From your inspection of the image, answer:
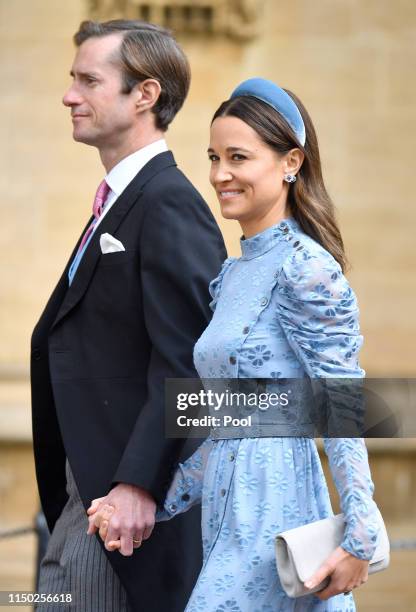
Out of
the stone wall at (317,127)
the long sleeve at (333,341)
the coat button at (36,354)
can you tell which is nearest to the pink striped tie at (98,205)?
the coat button at (36,354)

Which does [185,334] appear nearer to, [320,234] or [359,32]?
[320,234]

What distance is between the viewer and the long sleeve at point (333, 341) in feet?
9.30

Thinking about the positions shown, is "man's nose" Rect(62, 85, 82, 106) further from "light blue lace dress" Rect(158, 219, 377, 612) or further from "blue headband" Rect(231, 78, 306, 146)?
"light blue lace dress" Rect(158, 219, 377, 612)

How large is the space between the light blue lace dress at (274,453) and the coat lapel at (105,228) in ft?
2.06

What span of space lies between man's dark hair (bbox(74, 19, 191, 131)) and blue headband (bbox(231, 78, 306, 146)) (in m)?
0.73

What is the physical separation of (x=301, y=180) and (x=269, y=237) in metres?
0.14

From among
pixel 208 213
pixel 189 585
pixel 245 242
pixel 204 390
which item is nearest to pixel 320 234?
pixel 245 242

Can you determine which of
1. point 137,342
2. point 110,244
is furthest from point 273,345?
point 110,244

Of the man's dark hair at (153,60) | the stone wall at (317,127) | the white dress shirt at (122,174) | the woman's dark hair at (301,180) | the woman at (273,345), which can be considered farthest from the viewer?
the stone wall at (317,127)

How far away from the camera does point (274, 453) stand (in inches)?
120

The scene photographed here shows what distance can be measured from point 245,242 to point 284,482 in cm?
53

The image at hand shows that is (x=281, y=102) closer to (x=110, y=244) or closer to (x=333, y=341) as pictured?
(x=333, y=341)

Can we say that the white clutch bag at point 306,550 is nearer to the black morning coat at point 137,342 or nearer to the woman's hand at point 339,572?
the woman's hand at point 339,572

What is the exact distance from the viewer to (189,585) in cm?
371
